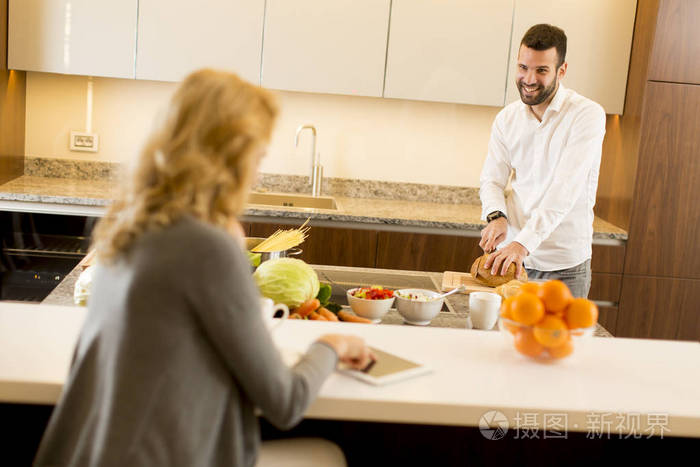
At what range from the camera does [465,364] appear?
1.46m

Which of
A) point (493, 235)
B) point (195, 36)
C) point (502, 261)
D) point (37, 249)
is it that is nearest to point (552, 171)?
point (493, 235)

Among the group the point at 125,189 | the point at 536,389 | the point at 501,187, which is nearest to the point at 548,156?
the point at 501,187

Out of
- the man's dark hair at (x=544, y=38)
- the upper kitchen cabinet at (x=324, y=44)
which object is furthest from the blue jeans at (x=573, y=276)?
the upper kitchen cabinet at (x=324, y=44)

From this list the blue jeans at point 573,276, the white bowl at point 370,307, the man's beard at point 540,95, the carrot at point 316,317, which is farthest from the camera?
the blue jeans at point 573,276

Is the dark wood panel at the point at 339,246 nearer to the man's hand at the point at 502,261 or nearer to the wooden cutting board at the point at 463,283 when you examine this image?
the wooden cutting board at the point at 463,283

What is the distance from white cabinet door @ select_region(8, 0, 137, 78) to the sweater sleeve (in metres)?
2.86

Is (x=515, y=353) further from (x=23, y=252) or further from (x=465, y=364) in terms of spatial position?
(x=23, y=252)

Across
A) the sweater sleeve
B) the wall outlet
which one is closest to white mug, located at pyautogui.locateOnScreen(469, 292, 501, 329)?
the sweater sleeve

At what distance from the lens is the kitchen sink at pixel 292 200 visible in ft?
13.2

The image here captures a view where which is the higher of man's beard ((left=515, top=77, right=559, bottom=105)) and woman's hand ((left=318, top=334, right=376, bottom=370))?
man's beard ((left=515, top=77, right=559, bottom=105))

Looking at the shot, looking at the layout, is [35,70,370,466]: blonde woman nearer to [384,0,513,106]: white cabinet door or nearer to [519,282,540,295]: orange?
[519,282,540,295]: orange

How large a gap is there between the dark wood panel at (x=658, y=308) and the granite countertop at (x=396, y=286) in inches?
59.1

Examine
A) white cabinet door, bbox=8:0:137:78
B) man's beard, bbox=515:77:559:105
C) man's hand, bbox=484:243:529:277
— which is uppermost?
white cabinet door, bbox=8:0:137:78

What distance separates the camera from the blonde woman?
40.6 inches
